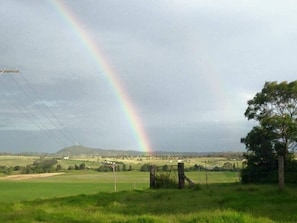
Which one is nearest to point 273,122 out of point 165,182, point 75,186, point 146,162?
point 165,182

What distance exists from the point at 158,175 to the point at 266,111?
1549 centimetres

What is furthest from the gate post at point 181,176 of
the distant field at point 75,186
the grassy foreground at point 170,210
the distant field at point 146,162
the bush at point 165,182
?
the distant field at point 146,162

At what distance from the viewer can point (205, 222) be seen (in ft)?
39.9

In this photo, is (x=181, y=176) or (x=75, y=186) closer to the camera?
(x=181, y=176)

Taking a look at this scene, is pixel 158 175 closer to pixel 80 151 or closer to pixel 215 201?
pixel 215 201

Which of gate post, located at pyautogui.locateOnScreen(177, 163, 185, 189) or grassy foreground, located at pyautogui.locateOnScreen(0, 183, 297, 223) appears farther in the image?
gate post, located at pyautogui.locateOnScreen(177, 163, 185, 189)

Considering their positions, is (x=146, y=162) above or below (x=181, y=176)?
below

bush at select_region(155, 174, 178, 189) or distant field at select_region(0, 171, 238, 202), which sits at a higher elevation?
bush at select_region(155, 174, 178, 189)

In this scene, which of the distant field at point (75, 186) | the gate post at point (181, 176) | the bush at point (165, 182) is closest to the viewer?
the gate post at point (181, 176)

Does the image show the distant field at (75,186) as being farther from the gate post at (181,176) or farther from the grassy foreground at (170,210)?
the grassy foreground at (170,210)

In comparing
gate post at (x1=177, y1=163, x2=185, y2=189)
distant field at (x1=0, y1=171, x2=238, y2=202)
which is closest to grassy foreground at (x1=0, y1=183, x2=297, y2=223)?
gate post at (x1=177, y1=163, x2=185, y2=189)

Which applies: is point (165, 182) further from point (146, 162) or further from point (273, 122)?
point (146, 162)

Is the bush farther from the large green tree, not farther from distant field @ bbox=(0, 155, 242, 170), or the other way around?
distant field @ bbox=(0, 155, 242, 170)

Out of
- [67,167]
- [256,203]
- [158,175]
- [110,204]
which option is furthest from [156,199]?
[67,167]
